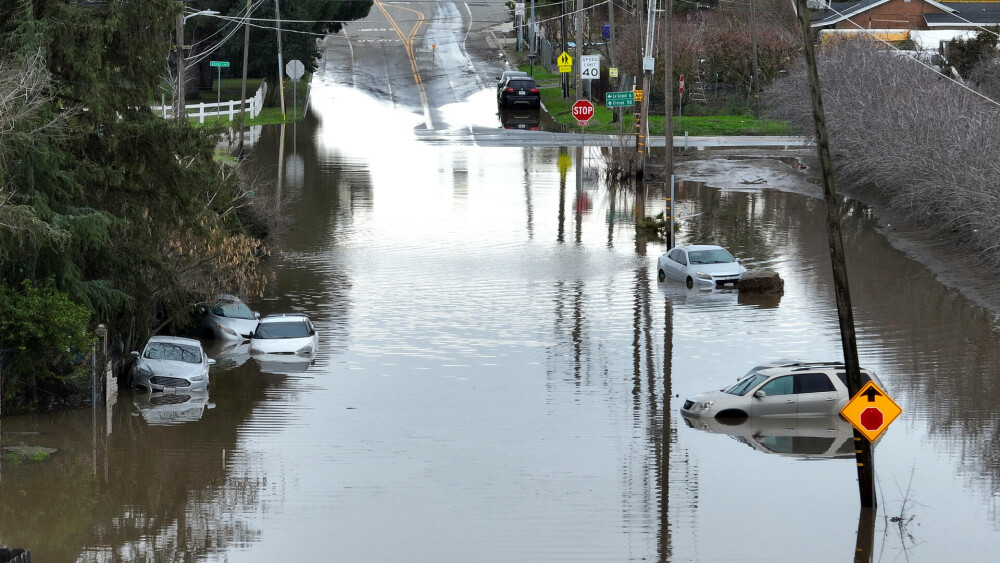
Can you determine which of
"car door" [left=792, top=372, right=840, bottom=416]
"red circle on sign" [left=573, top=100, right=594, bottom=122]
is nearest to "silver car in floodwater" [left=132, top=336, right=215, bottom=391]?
"car door" [left=792, top=372, right=840, bottom=416]

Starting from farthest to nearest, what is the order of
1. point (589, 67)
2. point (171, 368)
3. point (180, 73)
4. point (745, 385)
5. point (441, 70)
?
1. point (441, 70)
2. point (589, 67)
3. point (180, 73)
4. point (171, 368)
5. point (745, 385)

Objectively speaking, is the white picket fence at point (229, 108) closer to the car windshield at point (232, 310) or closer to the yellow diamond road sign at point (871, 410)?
the car windshield at point (232, 310)

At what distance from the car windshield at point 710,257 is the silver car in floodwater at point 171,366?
1530 centimetres

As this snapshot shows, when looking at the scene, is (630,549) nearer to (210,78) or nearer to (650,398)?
(650,398)

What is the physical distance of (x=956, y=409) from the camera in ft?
74.7

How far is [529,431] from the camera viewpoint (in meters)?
21.8

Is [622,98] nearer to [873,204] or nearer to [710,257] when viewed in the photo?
[873,204]

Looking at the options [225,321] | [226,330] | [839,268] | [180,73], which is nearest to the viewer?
[839,268]

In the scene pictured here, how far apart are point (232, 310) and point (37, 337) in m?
9.02

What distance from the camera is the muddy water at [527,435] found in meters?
16.8

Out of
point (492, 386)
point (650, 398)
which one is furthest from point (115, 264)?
point (650, 398)

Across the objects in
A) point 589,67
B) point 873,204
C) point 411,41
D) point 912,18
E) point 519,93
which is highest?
point 912,18

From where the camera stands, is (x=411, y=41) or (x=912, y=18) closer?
(x=912, y=18)

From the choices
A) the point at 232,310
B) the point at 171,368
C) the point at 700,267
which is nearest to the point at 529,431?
the point at 171,368
